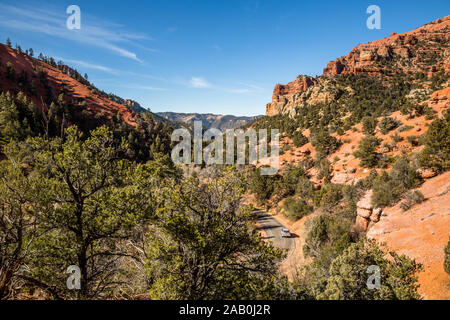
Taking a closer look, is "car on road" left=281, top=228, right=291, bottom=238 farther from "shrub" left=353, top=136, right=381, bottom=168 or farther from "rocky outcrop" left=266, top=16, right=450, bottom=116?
"rocky outcrop" left=266, top=16, right=450, bottom=116

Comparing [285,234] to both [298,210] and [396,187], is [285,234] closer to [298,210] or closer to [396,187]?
[298,210]

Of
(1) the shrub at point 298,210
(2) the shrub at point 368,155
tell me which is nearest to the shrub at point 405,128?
(2) the shrub at point 368,155

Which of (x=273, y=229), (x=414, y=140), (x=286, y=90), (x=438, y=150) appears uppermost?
(x=286, y=90)

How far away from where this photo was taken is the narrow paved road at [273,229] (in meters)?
24.1

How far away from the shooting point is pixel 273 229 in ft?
94.5

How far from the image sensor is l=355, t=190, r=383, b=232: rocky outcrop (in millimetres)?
18688

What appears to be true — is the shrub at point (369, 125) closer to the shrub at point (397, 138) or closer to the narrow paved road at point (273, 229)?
the shrub at point (397, 138)

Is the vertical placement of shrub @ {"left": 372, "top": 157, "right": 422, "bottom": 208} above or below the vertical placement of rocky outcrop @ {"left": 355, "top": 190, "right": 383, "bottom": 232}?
above

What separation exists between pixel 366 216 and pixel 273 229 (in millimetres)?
12301

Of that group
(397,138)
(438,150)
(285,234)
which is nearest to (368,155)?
(397,138)

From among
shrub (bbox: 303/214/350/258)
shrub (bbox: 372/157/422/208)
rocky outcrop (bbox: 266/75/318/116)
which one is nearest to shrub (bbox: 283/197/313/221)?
shrub (bbox: 303/214/350/258)

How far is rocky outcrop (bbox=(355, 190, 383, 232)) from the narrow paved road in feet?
24.7
